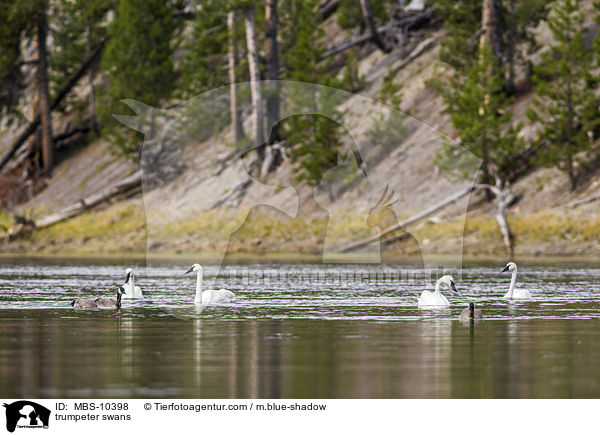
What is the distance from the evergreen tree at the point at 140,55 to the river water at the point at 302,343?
42.5 meters

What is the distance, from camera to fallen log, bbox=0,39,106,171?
97275 mm

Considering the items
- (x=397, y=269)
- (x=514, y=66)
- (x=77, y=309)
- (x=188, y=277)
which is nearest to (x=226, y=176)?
(x=77, y=309)

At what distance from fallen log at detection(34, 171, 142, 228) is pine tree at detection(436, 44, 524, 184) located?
80.1 ft

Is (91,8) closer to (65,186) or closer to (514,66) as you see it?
(65,186)

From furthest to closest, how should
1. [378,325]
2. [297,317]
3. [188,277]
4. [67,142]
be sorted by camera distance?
[67,142], [188,277], [297,317], [378,325]

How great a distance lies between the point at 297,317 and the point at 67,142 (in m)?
75.3

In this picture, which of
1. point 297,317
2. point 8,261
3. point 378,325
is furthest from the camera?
point 8,261

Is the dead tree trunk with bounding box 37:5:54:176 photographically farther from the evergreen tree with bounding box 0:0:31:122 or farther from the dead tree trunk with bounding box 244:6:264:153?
the dead tree trunk with bounding box 244:6:264:153

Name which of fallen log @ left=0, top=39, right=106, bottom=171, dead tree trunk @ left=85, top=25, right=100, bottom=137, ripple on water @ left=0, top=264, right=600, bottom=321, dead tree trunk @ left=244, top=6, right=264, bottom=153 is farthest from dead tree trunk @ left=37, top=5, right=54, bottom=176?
ripple on water @ left=0, top=264, right=600, bottom=321

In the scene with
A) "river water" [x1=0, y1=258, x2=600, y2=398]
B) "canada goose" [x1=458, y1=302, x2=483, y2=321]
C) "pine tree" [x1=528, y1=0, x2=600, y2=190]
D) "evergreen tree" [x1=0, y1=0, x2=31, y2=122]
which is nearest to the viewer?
"river water" [x1=0, y1=258, x2=600, y2=398]

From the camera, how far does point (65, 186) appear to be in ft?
296
